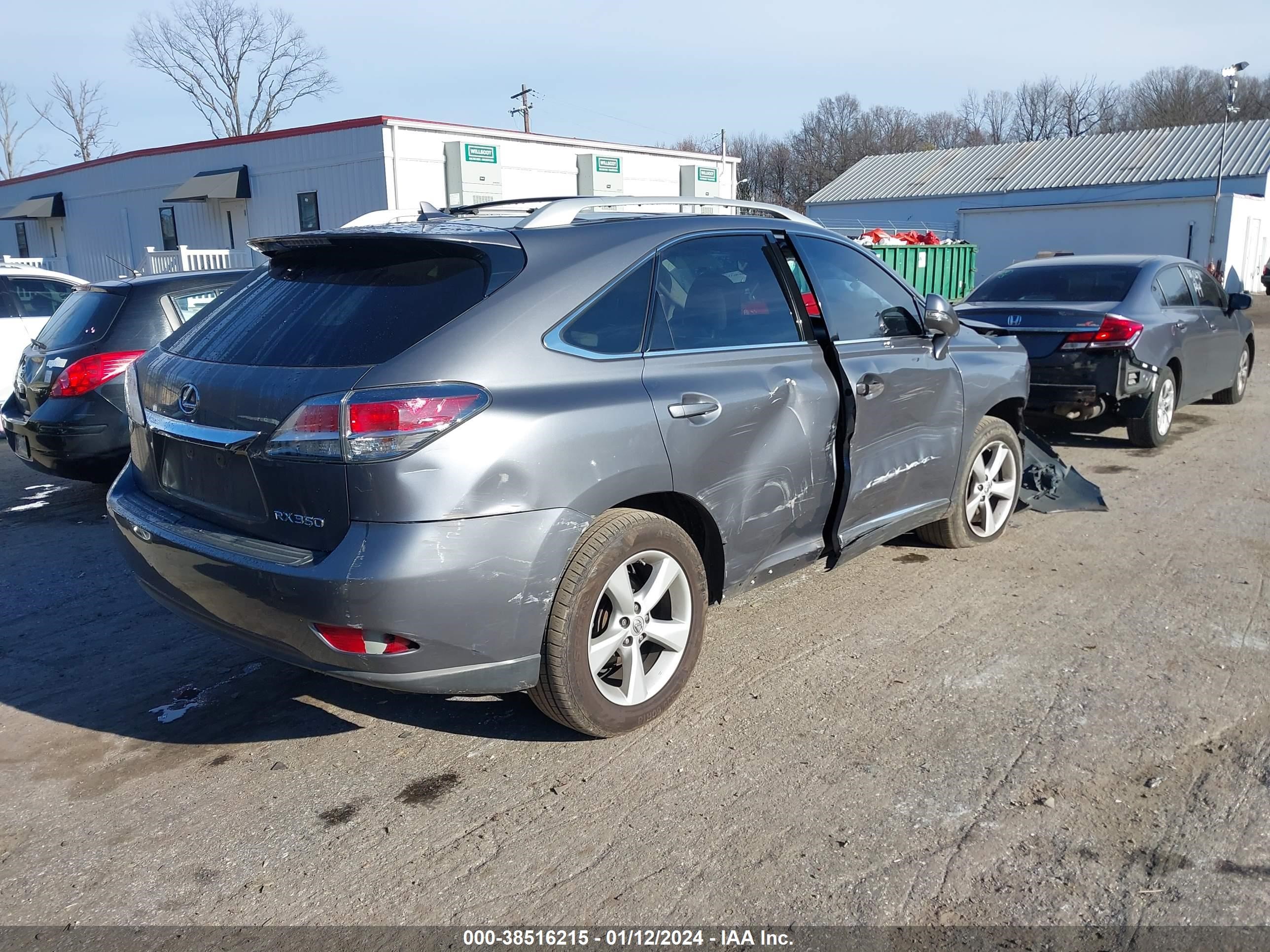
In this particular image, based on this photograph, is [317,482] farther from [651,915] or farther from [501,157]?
[501,157]

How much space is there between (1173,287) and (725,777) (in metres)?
7.68

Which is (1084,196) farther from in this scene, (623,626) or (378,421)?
(378,421)

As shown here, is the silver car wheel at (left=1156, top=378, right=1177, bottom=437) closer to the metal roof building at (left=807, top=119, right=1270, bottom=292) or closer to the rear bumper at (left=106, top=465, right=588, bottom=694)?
the rear bumper at (left=106, top=465, right=588, bottom=694)

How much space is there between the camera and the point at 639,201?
13.2 feet

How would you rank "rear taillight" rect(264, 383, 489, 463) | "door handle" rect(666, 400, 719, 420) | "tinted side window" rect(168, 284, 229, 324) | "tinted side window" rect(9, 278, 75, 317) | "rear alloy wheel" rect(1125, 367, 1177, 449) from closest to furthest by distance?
"rear taillight" rect(264, 383, 489, 463) < "door handle" rect(666, 400, 719, 420) < "tinted side window" rect(168, 284, 229, 324) < "rear alloy wheel" rect(1125, 367, 1177, 449) < "tinted side window" rect(9, 278, 75, 317)

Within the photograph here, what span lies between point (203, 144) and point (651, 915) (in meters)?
26.7

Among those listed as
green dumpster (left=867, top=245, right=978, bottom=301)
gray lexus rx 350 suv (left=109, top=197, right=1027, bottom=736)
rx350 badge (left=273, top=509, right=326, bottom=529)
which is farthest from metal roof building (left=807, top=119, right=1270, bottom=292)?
rx350 badge (left=273, top=509, right=326, bottom=529)

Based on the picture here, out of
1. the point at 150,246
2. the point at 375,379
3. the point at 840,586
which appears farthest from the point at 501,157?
the point at 375,379

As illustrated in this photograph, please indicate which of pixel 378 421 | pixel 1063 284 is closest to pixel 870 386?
pixel 378 421

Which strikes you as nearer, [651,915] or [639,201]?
[651,915]

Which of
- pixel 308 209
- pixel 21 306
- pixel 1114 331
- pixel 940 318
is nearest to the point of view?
pixel 940 318

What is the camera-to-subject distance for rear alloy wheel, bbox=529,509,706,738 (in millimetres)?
3289

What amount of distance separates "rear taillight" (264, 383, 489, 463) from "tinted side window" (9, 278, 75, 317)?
8526 mm

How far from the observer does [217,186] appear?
79.3ft
